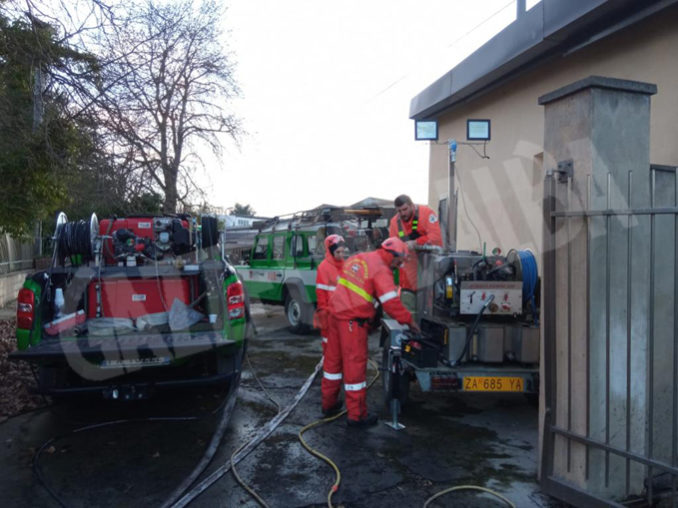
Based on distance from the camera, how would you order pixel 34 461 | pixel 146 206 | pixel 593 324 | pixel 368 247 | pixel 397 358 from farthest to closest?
pixel 146 206 → pixel 368 247 → pixel 397 358 → pixel 34 461 → pixel 593 324

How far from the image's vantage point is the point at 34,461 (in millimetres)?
4699

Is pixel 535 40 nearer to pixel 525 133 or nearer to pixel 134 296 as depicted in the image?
pixel 525 133

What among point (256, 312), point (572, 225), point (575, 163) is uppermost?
point (575, 163)

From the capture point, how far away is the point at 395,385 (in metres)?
5.52

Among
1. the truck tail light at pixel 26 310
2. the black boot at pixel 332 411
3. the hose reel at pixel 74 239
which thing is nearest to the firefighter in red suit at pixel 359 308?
the black boot at pixel 332 411

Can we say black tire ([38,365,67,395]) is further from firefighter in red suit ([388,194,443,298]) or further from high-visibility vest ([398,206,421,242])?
high-visibility vest ([398,206,421,242])


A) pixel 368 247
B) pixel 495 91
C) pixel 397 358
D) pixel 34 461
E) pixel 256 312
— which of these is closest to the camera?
pixel 34 461

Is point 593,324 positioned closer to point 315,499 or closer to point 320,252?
point 315,499

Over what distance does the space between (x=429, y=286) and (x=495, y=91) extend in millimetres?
6413

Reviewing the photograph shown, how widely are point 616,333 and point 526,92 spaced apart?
289 inches

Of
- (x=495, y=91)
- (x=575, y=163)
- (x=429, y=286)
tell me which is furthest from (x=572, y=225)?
(x=495, y=91)

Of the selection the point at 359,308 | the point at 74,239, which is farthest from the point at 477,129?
the point at 74,239

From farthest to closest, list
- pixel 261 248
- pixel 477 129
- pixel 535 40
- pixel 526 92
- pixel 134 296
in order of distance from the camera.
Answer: pixel 261 248, pixel 526 92, pixel 477 129, pixel 535 40, pixel 134 296

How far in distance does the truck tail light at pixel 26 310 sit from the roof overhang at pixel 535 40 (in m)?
7.11
